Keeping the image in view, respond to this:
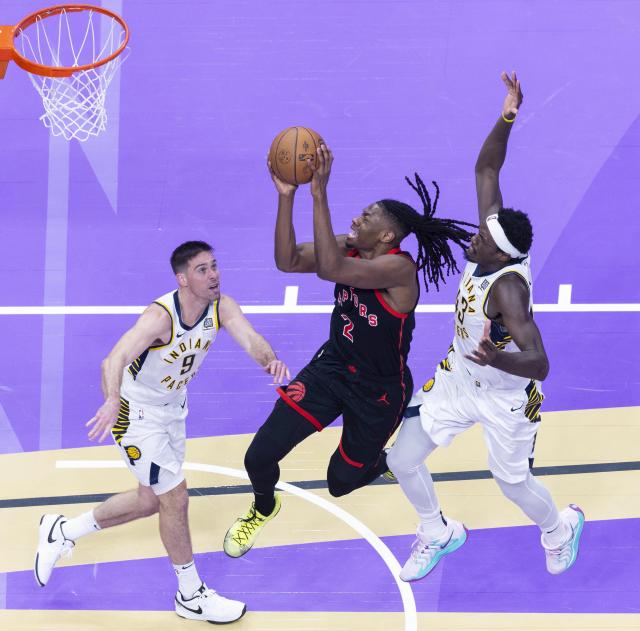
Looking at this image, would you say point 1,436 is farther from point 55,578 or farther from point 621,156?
point 621,156

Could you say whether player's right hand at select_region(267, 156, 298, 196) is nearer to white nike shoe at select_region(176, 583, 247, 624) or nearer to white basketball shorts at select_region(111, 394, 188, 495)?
white basketball shorts at select_region(111, 394, 188, 495)

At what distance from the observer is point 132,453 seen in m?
7.12

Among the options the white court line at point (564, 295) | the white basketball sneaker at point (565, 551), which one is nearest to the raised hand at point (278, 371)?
the white basketball sneaker at point (565, 551)

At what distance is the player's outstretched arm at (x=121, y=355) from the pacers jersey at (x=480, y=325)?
5.48 feet

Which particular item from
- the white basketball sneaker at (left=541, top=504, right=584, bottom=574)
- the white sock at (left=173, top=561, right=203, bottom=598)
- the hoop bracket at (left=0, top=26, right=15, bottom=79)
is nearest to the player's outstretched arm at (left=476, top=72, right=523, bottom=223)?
the white basketball sneaker at (left=541, top=504, right=584, bottom=574)

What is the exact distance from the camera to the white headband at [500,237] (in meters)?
6.75

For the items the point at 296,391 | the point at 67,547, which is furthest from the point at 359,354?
the point at 67,547

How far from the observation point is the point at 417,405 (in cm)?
737

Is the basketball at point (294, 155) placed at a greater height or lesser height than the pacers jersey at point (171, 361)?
greater

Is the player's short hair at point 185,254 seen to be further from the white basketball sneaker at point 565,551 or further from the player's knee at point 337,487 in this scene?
the white basketball sneaker at point 565,551

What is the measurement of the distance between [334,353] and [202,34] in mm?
4653

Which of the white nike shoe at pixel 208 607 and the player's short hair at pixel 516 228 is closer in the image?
the player's short hair at pixel 516 228

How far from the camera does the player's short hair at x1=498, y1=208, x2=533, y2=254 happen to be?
672 centimetres

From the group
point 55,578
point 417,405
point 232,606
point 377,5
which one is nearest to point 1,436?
point 55,578
